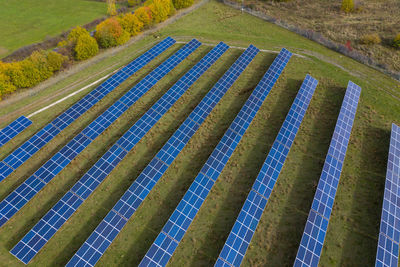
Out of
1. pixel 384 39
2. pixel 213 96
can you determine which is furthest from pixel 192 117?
pixel 384 39

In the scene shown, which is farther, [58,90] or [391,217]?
[58,90]

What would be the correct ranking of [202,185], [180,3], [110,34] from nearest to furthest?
[202,185], [110,34], [180,3]

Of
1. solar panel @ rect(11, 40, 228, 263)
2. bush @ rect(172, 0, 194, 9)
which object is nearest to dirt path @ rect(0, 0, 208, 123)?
solar panel @ rect(11, 40, 228, 263)

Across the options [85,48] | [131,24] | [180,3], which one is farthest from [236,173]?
[180,3]

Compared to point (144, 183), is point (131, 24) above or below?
above

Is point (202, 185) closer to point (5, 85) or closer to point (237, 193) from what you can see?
point (237, 193)

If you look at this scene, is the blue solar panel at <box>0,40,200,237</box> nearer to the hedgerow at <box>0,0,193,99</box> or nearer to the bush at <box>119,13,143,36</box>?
the hedgerow at <box>0,0,193,99</box>
